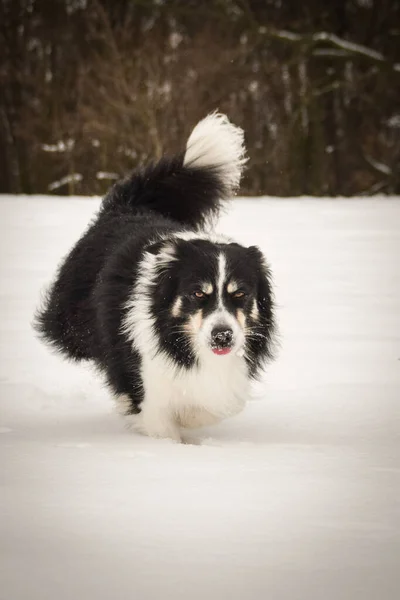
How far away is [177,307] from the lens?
4500 mm

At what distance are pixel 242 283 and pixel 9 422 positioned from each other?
135 centimetres

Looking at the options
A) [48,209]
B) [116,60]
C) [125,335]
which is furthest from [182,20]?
[125,335]

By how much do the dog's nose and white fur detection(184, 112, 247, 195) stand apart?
192cm

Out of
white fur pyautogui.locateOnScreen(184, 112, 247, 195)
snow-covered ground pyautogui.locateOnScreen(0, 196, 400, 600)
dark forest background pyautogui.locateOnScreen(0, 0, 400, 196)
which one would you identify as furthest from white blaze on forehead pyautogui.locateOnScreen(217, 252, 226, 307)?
dark forest background pyautogui.locateOnScreen(0, 0, 400, 196)

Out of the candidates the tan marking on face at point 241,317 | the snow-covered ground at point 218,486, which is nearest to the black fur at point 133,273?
the tan marking on face at point 241,317

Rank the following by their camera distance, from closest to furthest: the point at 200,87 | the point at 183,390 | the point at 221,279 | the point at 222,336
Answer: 1. the point at 222,336
2. the point at 221,279
3. the point at 183,390
4. the point at 200,87

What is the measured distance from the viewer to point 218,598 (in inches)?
103

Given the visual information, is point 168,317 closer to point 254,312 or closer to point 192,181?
point 254,312

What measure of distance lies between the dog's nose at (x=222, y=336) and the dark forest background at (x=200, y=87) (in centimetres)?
1477

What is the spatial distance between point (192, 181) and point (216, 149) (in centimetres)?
26

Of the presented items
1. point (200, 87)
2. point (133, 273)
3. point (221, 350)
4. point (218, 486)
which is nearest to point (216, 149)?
point (133, 273)

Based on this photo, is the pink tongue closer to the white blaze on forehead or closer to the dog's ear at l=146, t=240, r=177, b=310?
the white blaze on forehead

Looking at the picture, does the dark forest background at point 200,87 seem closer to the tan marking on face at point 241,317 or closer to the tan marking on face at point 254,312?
the tan marking on face at point 254,312

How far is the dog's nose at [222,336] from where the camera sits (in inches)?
167
